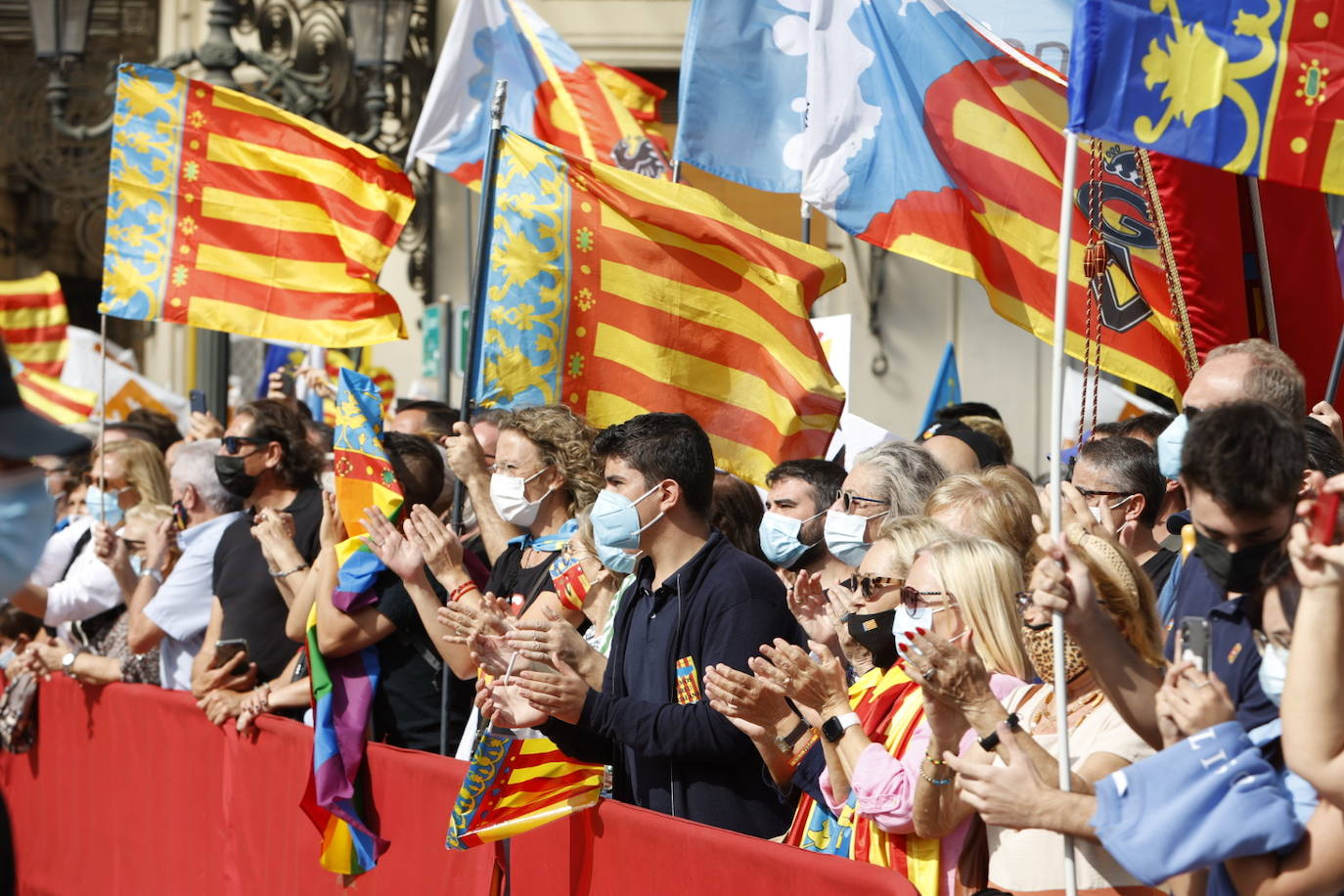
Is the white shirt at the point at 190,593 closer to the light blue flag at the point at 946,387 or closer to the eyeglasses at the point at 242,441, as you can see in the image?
the eyeglasses at the point at 242,441

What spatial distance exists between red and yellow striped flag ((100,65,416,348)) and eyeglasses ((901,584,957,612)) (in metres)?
4.21

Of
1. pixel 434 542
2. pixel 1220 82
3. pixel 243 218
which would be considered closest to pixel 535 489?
pixel 434 542

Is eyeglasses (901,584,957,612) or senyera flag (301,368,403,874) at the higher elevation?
eyeglasses (901,584,957,612)

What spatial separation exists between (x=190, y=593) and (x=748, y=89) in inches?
134

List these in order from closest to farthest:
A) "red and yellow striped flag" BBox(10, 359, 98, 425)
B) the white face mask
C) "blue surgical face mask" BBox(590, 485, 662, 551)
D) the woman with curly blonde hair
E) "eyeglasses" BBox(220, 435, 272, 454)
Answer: "blue surgical face mask" BBox(590, 485, 662, 551) < the woman with curly blonde hair < the white face mask < "eyeglasses" BBox(220, 435, 272, 454) < "red and yellow striped flag" BBox(10, 359, 98, 425)

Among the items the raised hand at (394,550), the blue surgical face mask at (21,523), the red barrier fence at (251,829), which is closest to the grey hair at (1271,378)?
the red barrier fence at (251,829)

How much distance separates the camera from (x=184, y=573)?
7.96 meters

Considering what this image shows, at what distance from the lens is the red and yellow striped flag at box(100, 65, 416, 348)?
27.8 ft

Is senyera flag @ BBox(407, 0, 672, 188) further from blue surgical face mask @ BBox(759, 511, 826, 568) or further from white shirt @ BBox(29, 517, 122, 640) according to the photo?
blue surgical face mask @ BBox(759, 511, 826, 568)

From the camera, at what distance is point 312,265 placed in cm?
854

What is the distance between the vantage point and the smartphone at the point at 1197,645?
3.32 m

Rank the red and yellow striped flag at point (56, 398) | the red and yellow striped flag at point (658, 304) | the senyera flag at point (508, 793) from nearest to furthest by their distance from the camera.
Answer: the senyera flag at point (508, 793) < the red and yellow striped flag at point (658, 304) < the red and yellow striped flag at point (56, 398)

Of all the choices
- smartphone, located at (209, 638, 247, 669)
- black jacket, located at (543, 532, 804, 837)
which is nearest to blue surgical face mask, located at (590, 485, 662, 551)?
black jacket, located at (543, 532, 804, 837)

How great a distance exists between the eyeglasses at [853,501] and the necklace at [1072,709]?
74.5 inches
